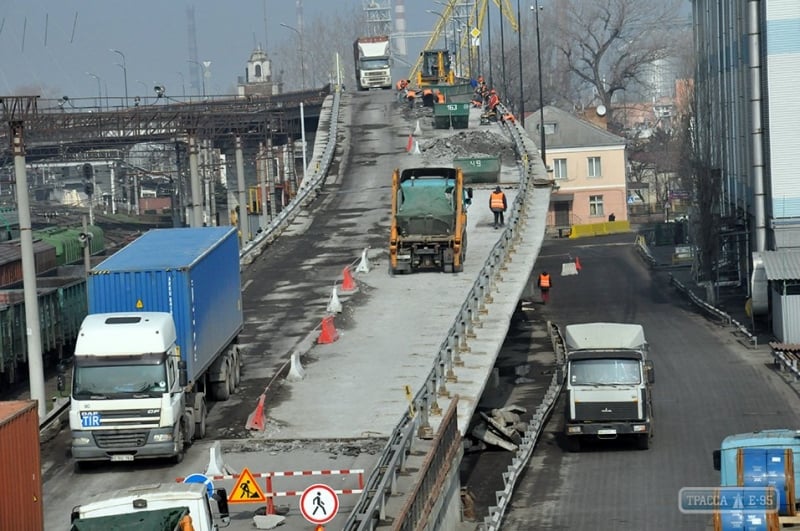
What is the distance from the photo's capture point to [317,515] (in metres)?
19.1

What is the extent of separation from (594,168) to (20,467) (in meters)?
88.4

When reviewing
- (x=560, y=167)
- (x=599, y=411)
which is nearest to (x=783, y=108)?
(x=599, y=411)

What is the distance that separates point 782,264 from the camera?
47.9m

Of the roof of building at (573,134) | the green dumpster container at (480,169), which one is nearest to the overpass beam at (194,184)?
the green dumpster container at (480,169)

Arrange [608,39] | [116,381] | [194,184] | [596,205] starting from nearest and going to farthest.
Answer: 1. [116,381]
2. [194,184]
3. [596,205]
4. [608,39]

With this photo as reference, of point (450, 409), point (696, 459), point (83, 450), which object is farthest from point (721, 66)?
point (83, 450)

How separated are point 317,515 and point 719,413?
1950 centimetres

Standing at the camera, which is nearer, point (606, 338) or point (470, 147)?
point (606, 338)

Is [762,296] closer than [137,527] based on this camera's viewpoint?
No

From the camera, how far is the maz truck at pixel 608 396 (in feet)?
107

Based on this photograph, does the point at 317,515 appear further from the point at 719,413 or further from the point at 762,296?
the point at 762,296

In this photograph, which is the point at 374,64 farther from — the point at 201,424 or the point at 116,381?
the point at 116,381

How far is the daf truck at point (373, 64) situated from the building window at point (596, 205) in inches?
678

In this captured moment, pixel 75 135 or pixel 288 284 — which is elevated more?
pixel 75 135
